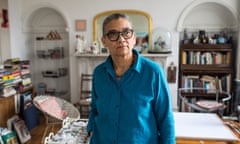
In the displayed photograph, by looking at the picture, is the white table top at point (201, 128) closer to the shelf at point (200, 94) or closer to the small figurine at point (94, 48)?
the shelf at point (200, 94)

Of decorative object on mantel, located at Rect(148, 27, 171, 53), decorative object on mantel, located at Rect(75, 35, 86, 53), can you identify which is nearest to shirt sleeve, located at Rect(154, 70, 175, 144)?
decorative object on mantel, located at Rect(148, 27, 171, 53)

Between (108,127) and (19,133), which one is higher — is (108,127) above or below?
above

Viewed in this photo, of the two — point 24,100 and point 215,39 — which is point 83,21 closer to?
point 24,100

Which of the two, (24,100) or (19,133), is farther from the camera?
(24,100)

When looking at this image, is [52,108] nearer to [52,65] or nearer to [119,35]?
[52,65]

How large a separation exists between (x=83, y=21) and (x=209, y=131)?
296 cm

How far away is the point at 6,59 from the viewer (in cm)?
369

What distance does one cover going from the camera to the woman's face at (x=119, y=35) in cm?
98

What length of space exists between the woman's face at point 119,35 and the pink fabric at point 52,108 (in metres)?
1.93

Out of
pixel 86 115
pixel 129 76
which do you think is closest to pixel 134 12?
pixel 86 115

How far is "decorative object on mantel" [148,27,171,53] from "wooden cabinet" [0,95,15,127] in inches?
93.9

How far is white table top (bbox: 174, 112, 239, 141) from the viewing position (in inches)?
66.7

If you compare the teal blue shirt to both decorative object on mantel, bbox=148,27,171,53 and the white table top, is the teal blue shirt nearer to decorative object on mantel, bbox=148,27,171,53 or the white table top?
the white table top

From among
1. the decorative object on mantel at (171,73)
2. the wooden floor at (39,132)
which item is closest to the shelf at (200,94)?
the decorative object on mantel at (171,73)
